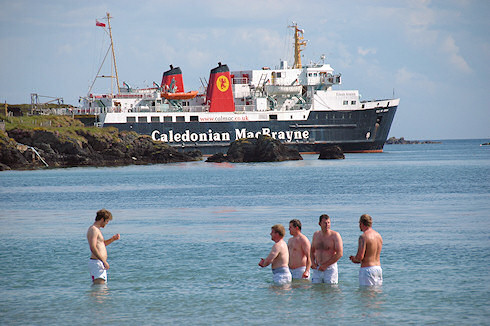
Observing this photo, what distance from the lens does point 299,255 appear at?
1327 cm

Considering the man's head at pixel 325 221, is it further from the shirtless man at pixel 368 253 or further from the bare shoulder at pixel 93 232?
the bare shoulder at pixel 93 232

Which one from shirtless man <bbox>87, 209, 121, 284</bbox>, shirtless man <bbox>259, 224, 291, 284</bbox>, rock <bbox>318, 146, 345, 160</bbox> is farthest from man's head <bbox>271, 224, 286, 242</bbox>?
rock <bbox>318, 146, 345, 160</bbox>

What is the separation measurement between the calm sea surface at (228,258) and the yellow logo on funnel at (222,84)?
141ft

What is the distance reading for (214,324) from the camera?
11406mm

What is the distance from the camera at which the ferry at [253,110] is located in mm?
76562

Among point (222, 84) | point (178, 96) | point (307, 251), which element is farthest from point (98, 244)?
point (222, 84)

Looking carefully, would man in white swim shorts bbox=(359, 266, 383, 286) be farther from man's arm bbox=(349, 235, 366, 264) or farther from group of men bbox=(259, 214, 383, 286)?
man's arm bbox=(349, 235, 366, 264)

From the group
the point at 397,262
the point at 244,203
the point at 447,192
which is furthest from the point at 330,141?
the point at 397,262

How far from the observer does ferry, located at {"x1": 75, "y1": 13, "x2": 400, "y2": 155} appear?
76.6 meters

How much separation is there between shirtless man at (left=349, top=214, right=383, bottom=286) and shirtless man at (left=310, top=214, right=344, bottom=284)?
1.42ft

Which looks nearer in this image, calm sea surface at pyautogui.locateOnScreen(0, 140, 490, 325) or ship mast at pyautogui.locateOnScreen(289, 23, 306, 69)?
calm sea surface at pyautogui.locateOnScreen(0, 140, 490, 325)

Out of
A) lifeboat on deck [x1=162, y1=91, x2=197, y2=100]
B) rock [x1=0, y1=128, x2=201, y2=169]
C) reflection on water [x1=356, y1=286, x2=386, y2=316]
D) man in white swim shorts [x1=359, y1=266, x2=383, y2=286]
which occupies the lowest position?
reflection on water [x1=356, y1=286, x2=386, y2=316]

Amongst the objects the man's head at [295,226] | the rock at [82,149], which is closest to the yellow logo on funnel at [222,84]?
the rock at [82,149]

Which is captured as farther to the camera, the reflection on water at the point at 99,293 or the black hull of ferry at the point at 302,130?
the black hull of ferry at the point at 302,130
